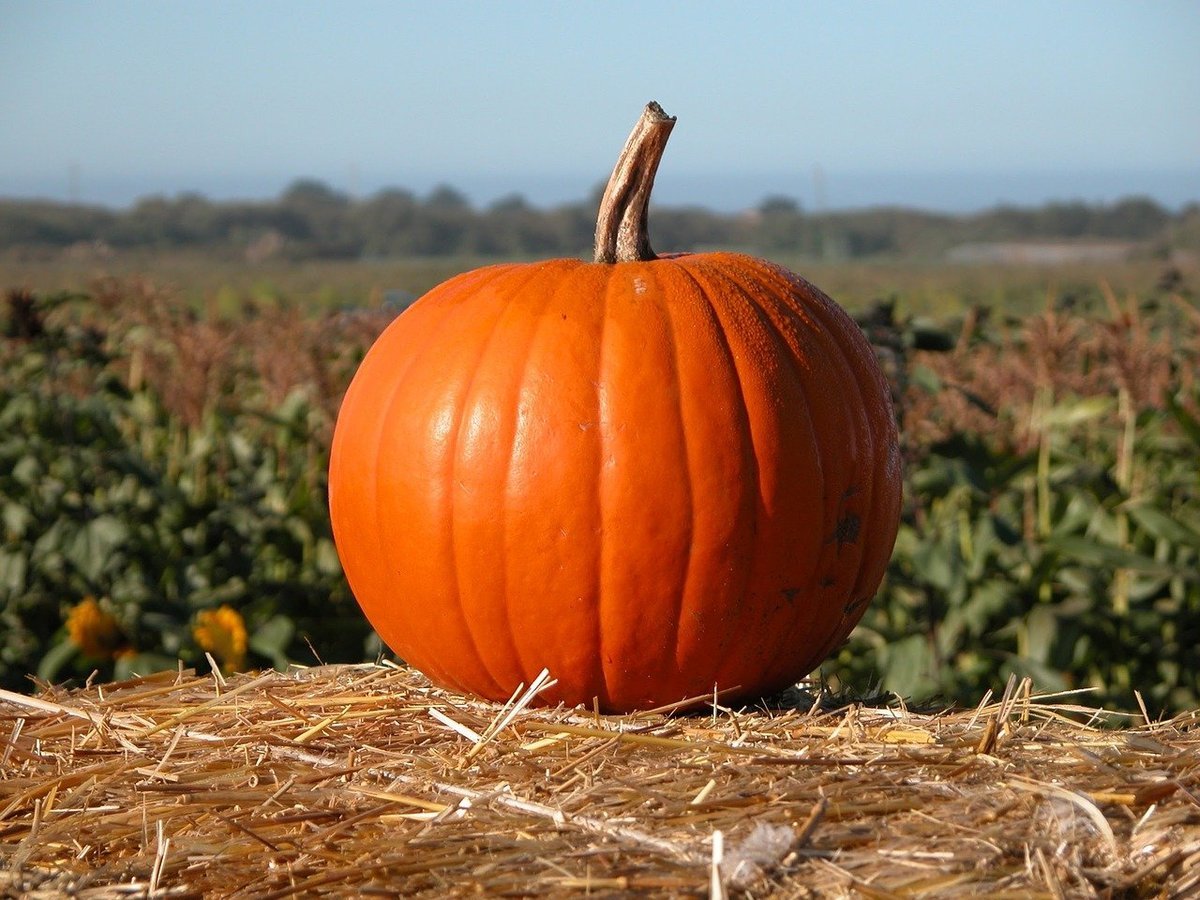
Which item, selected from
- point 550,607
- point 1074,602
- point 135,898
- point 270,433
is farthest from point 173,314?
point 135,898

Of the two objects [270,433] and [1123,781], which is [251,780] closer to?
[1123,781]

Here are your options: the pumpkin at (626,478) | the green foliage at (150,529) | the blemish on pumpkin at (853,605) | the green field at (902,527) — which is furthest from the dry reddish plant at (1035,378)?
the green foliage at (150,529)

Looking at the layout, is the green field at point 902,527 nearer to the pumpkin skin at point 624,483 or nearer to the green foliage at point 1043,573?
the green foliage at point 1043,573

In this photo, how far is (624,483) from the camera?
2426mm

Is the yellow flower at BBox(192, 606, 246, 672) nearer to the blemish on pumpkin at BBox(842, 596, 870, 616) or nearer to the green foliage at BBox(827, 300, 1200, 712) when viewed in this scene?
the green foliage at BBox(827, 300, 1200, 712)

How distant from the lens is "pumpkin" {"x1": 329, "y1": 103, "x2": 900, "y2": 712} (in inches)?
96.2

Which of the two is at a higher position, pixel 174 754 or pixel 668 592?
pixel 668 592

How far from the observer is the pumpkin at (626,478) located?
8.02ft

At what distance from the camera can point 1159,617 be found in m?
5.27

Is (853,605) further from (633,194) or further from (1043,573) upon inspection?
(1043,573)

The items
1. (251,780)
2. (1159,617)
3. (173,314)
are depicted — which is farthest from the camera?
(173,314)

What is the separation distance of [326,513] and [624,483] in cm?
357

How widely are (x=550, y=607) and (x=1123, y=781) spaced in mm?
1016

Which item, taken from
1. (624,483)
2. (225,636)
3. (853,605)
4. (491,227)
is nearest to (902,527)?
(225,636)
